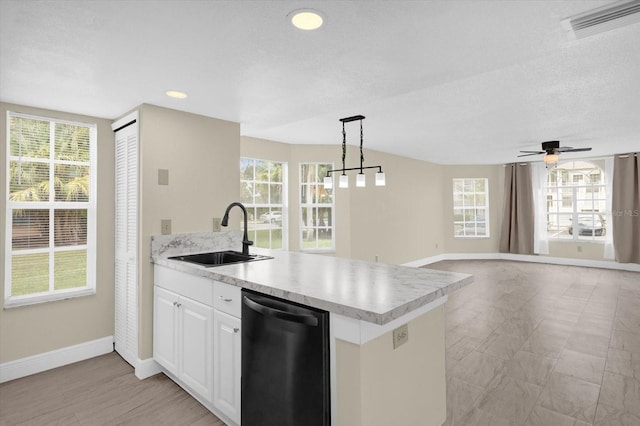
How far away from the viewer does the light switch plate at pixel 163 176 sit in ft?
9.62

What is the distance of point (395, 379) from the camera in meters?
1.60

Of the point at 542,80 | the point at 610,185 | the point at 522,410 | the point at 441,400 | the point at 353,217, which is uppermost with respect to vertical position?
the point at 542,80

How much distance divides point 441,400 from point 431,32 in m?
2.03

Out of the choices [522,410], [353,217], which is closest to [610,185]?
[353,217]

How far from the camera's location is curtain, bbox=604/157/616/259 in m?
7.29

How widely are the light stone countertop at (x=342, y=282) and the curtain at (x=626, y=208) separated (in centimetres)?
739

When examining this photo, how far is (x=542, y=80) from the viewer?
2980 millimetres

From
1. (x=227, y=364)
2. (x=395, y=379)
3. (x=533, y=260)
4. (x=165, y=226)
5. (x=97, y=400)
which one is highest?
(x=165, y=226)

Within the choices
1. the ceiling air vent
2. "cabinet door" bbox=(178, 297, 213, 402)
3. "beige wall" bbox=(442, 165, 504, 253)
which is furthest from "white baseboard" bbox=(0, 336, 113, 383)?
"beige wall" bbox=(442, 165, 504, 253)

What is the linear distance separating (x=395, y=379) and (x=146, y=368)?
2234mm

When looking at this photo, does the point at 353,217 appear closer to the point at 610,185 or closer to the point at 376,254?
the point at 376,254

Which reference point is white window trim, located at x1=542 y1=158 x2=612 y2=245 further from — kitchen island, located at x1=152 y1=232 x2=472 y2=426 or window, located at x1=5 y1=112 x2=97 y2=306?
window, located at x1=5 y1=112 x2=97 y2=306

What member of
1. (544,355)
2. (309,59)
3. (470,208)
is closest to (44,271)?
(309,59)

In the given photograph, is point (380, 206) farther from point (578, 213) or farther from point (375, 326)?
point (375, 326)
